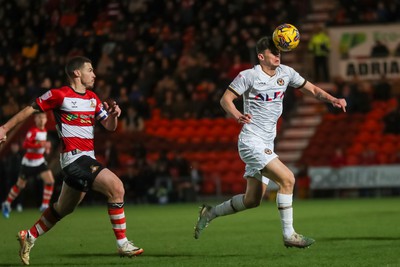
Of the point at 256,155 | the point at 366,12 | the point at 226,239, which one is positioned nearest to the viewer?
the point at 256,155

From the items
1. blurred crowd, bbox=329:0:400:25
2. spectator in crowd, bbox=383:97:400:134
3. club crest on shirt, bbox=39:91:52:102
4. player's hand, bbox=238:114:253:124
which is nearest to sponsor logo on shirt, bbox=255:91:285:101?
player's hand, bbox=238:114:253:124

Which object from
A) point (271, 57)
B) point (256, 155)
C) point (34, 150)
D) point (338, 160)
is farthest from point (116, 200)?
point (338, 160)

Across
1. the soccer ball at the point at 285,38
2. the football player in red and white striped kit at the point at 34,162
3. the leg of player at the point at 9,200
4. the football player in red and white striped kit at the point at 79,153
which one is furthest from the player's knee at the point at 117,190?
the football player in red and white striped kit at the point at 34,162

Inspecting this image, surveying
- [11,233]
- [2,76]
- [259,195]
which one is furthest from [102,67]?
[259,195]

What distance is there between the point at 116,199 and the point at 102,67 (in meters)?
20.9

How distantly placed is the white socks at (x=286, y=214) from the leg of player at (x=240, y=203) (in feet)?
1.65

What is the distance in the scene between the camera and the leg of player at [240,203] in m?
11.6

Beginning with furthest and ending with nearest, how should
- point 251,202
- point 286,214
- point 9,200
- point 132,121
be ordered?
point 132,121, point 9,200, point 251,202, point 286,214

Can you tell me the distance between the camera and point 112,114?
1089 centimetres

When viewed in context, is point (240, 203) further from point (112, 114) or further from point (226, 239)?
point (112, 114)

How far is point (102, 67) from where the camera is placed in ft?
103

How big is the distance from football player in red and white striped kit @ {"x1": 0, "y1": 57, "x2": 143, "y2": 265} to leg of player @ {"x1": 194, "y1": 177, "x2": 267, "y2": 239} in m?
1.64

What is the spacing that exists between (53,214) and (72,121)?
110 cm

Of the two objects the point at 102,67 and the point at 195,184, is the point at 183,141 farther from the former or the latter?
the point at 102,67
